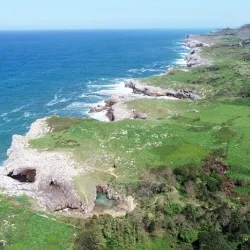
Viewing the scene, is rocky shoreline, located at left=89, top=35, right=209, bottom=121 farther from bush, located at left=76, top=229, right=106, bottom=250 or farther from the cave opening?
bush, located at left=76, top=229, right=106, bottom=250

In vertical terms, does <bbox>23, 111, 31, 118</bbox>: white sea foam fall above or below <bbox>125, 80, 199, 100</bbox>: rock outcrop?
below

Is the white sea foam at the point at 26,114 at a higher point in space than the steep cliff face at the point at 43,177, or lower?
lower

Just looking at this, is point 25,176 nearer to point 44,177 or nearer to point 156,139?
point 44,177

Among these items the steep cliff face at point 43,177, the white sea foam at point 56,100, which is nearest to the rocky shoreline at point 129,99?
the white sea foam at point 56,100

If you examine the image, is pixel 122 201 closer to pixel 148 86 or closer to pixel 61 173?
pixel 61 173

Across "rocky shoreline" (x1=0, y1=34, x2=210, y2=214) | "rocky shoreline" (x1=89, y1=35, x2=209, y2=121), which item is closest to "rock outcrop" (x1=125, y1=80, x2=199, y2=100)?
"rocky shoreline" (x1=89, y1=35, x2=209, y2=121)

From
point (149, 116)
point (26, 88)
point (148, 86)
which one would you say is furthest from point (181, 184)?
point (26, 88)

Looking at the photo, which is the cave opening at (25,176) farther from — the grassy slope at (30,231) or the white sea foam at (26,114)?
the white sea foam at (26,114)
